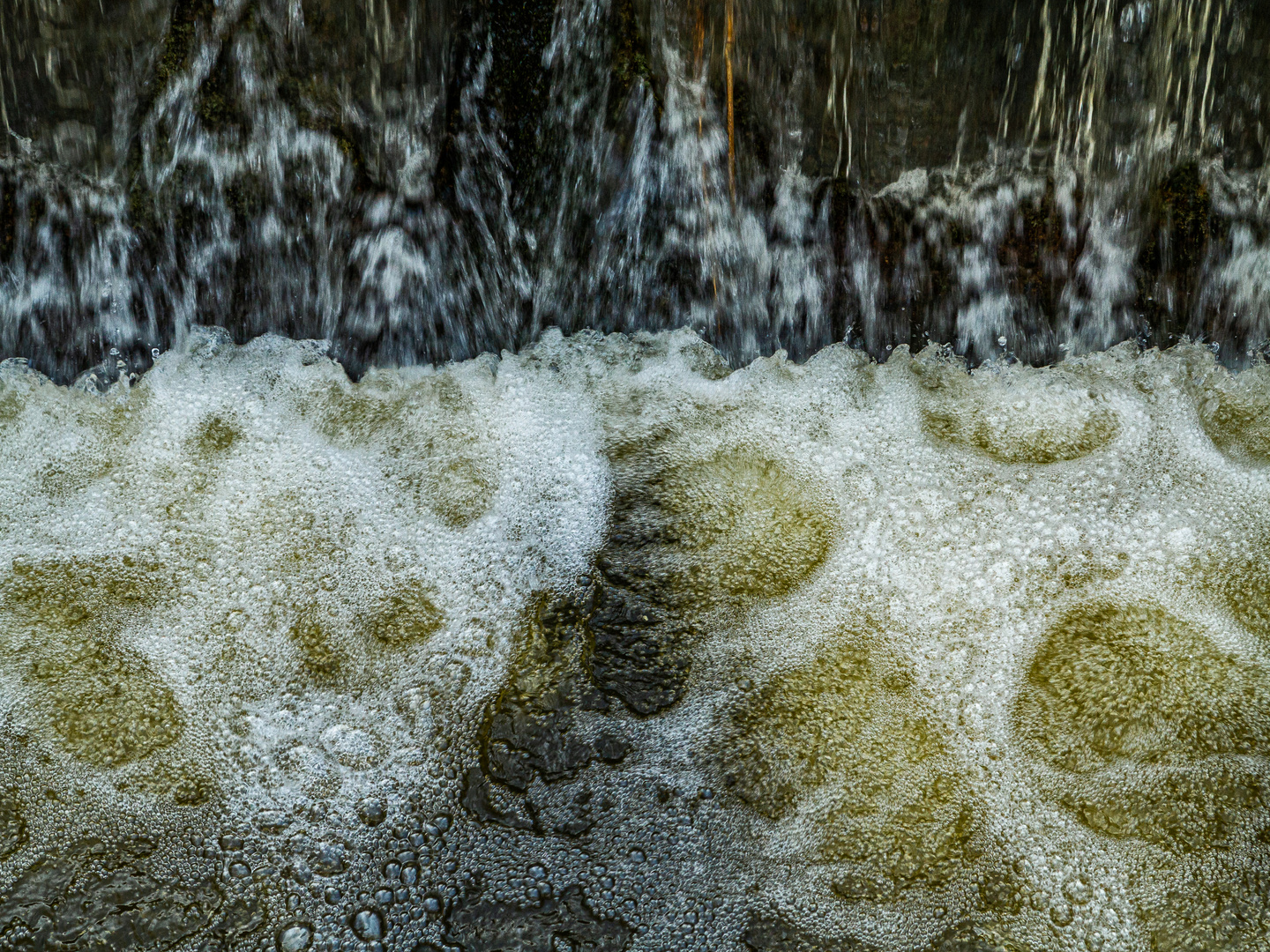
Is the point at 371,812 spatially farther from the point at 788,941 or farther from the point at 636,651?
the point at 788,941

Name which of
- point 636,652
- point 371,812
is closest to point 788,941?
point 636,652

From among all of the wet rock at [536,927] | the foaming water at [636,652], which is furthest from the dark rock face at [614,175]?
the wet rock at [536,927]

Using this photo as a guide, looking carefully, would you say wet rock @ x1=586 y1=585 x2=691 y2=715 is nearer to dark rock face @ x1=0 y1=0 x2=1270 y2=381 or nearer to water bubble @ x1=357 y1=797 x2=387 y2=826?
water bubble @ x1=357 y1=797 x2=387 y2=826

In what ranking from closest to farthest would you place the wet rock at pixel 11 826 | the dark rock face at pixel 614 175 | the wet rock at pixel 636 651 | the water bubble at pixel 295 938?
the water bubble at pixel 295 938 → the wet rock at pixel 11 826 → the wet rock at pixel 636 651 → the dark rock face at pixel 614 175

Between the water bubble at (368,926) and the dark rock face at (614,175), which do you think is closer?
the water bubble at (368,926)

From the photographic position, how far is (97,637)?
77.6 inches

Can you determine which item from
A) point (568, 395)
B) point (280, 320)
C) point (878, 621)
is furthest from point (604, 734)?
point (280, 320)

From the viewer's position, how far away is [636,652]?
6.35 feet

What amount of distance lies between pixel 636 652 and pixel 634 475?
47 cm

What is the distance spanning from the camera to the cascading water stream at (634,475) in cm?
164

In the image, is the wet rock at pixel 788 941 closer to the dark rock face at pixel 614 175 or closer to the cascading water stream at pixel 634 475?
the cascading water stream at pixel 634 475

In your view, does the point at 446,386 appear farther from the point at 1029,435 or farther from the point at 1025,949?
the point at 1025,949

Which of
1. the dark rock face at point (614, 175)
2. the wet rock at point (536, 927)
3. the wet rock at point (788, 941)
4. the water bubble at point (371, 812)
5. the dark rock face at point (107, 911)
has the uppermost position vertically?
the dark rock face at point (614, 175)

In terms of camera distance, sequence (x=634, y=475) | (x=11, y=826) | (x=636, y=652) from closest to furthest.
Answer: (x=11, y=826) < (x=636, y=652) < (x=634, y=475)
